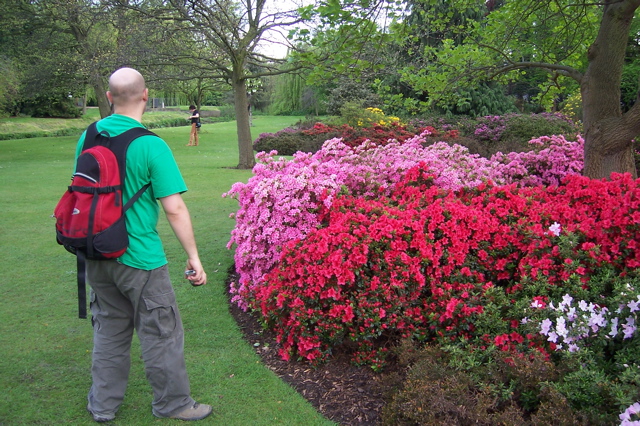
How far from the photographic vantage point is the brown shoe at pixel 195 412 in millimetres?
3084

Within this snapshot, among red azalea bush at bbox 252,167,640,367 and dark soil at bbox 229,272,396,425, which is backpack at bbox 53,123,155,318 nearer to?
red azalea bush at bbox 252,167,640,367

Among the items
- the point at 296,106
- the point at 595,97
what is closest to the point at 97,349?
the point at 595,97

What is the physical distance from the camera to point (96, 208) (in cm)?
258

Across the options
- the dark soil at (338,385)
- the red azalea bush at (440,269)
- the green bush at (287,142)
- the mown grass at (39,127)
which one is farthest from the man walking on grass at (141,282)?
the mown grass at (39,127)

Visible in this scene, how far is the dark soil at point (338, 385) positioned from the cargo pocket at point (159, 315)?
110cm

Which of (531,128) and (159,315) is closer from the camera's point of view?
(159,315)

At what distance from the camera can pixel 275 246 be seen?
4.54 metres

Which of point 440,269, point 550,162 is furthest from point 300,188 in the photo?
point 550,162

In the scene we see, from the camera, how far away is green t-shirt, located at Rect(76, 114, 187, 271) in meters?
2.69

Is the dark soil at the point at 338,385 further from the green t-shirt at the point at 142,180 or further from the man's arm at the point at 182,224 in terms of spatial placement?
the green t-shirt at the point at 142,180

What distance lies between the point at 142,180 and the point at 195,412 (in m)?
1.49

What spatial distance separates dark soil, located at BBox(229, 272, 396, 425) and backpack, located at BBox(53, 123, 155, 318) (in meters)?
1.63

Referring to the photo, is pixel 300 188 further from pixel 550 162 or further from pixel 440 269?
pixel 550 162

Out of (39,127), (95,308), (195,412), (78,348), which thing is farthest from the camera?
(39,127)
